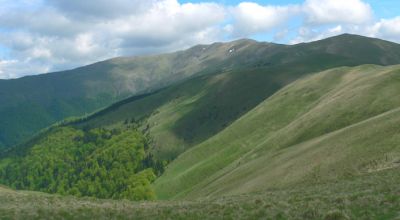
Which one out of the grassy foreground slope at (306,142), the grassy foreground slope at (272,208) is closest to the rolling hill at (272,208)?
the grassy foreground slope at (272,208)

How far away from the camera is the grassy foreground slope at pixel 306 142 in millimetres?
52875

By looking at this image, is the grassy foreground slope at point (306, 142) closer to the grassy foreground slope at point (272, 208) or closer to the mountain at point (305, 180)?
the mountain at point (305, 180)

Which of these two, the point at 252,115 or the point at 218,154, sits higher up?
the point at 252,115

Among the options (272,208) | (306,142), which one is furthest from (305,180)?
(306,142)

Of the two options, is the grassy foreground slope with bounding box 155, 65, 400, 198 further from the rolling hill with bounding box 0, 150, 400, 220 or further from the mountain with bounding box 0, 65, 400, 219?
the rolling hill with bounding box 0, 150, 400, 220

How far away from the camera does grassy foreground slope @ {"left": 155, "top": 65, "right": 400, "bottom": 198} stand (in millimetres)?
52875

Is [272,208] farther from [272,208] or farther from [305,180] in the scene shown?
[305,180]

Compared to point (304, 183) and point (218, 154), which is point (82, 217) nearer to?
point (304, 183)

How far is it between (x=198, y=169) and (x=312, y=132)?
51210 mm

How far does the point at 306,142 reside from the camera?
79.9 metres

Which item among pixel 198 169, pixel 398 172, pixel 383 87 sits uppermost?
pixel 383 87

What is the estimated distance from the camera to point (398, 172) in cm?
3859

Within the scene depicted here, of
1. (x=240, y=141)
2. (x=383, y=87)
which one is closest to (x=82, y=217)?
(x=383, y=87)

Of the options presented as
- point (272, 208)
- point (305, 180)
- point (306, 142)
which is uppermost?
point (272, 208)
